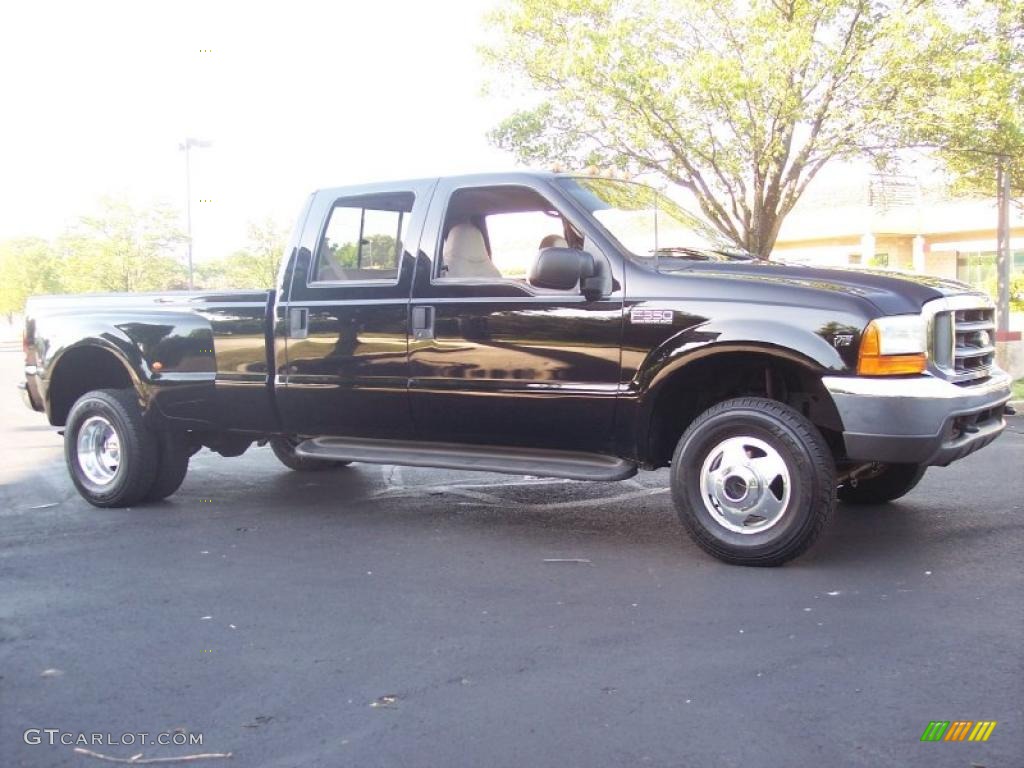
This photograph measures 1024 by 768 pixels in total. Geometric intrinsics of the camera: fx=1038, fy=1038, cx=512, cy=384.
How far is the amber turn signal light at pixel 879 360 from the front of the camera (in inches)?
182

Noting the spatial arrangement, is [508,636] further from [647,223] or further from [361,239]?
[361,239]

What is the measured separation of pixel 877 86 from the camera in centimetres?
1528

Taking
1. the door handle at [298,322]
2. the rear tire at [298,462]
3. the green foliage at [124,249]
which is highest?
the green foliage at [124,249]

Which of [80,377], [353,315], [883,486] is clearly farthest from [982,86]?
[80,377]

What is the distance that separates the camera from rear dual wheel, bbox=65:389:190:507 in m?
6.68

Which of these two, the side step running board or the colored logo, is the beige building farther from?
the colored logo

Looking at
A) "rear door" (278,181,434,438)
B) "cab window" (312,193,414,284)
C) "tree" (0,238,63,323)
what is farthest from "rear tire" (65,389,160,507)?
"tree" (0,238,63,323)

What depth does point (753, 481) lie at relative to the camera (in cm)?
494

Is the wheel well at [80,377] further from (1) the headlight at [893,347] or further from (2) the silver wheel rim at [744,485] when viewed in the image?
(1) the headlight at [893,347]

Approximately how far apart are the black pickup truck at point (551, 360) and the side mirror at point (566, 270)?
1 cm

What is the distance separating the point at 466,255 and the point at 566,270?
951 millimetres

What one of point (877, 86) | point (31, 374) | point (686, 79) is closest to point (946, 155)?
point (877, 86)

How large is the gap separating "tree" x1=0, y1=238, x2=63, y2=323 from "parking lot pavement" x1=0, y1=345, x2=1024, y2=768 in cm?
5217

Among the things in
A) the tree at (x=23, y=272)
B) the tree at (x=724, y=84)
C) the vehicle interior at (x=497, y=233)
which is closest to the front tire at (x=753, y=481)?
the vehicle interior at (x=497, y=233)
